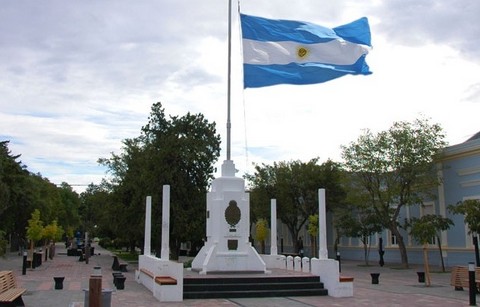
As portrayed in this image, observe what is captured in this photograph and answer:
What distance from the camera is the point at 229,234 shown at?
64.0 feet

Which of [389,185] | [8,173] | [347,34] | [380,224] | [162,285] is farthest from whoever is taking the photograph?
[8,173]

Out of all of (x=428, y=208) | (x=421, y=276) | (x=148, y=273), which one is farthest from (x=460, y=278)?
(x=428, y=208)

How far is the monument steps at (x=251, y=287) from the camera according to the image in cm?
1605

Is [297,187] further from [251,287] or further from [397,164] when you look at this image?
[251,287]

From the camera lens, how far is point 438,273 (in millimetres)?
27500

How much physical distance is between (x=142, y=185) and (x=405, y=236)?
18075mm

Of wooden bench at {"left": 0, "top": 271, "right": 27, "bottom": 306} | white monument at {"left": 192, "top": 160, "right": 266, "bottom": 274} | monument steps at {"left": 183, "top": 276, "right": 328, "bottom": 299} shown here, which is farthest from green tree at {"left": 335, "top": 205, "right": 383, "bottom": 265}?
wooden bench at {"left": 0, "top": 271, "right": 27, "bottom": 306}

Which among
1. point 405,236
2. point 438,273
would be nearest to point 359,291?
point 438,273

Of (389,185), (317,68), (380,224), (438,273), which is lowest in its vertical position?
(438,273)

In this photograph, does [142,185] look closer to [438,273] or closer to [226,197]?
[226,197]

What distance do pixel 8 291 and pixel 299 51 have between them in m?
10.8

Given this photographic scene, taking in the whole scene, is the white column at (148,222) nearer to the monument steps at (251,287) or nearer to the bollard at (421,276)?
the monument steps at (251,287)

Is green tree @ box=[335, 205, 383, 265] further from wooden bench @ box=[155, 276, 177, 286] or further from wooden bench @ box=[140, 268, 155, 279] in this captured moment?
wooden bench @ box=[155, 276, 177, 286]

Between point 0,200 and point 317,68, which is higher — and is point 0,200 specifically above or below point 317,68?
below
